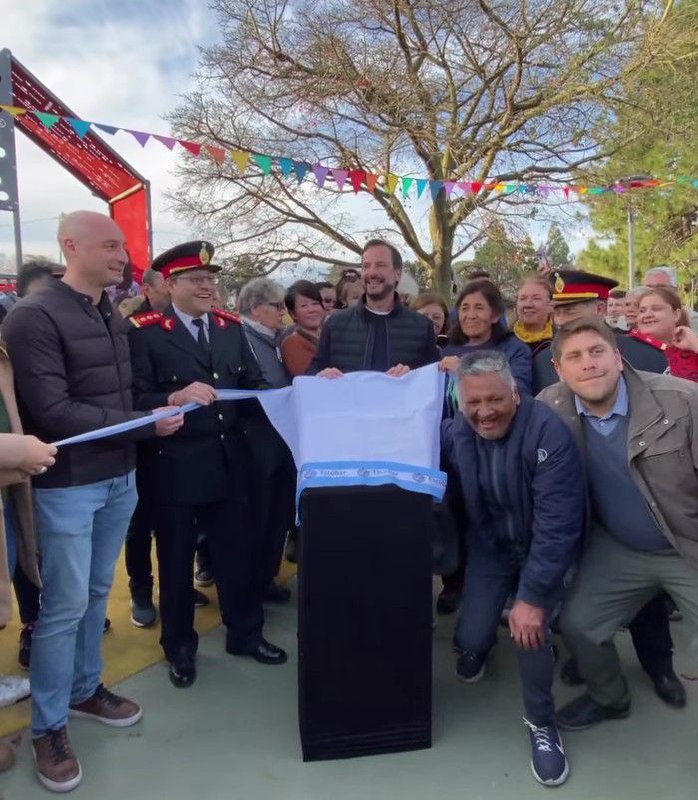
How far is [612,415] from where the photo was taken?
7.95 ft

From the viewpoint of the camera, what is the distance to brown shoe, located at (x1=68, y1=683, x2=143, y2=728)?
2.53 m

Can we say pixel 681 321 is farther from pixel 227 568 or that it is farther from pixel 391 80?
pixel 391 80

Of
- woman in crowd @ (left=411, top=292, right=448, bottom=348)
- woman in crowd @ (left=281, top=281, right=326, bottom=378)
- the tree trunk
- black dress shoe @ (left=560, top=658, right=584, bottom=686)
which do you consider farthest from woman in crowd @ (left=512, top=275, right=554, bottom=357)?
the tree trunk

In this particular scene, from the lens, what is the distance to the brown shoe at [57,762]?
86.4 inches

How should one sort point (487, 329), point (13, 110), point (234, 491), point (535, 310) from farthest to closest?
point (13, 110), point (535, 310), point (487, 329), point (234, 491)

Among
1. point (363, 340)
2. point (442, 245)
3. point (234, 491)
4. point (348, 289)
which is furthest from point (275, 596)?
point (442, 245)

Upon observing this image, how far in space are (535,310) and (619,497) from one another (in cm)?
159

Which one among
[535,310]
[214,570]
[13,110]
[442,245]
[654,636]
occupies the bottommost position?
[654,636]

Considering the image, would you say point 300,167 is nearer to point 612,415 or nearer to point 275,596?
point 275,596

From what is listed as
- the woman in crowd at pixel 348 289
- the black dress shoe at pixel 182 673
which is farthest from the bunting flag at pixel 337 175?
the black dress shoe at pixel 182 673

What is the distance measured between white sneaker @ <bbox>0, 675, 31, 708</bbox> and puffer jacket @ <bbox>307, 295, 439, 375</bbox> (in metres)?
1.85

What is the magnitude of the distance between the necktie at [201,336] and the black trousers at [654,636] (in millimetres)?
2067

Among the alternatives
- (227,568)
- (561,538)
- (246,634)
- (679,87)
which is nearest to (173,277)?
(227,568)

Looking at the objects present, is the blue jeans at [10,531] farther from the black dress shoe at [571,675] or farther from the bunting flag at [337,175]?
the bunting flag at [337,175]
